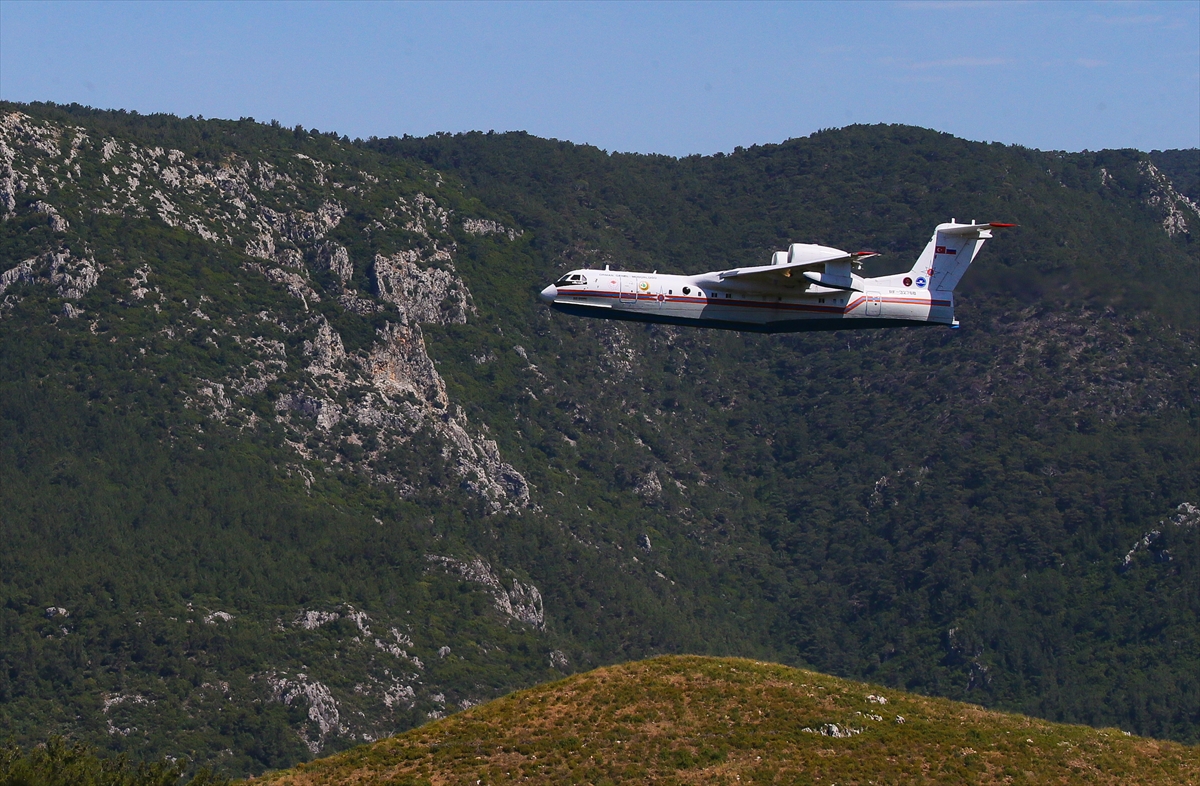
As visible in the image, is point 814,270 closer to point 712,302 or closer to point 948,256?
point 712,302

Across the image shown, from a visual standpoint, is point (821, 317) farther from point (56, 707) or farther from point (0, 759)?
point (56, 707)

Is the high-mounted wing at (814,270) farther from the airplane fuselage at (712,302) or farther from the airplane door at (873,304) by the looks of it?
the airplane door at (873,304)

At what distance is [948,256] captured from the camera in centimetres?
10112

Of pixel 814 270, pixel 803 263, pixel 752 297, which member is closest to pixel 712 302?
pixel 752 297

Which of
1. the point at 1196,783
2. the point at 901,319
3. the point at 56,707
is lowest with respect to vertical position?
the point at 56,707

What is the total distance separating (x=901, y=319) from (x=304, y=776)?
133ft

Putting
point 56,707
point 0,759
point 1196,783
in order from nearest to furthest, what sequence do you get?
1. point 0,759
2. point 1196,783
3. point 56,707

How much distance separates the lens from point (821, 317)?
96562mm

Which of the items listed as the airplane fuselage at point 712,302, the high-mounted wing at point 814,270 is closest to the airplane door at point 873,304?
the airplane fuselage at point 712,302

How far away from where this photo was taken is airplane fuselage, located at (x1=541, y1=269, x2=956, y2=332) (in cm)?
9562

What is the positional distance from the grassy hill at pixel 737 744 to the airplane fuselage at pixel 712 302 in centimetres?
2134

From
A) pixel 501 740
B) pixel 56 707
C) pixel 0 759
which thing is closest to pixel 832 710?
pixel 501 740

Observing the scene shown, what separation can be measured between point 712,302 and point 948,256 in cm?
1496

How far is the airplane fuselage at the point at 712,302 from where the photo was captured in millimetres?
95625
